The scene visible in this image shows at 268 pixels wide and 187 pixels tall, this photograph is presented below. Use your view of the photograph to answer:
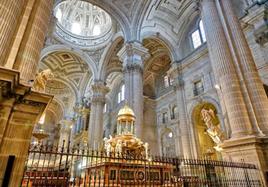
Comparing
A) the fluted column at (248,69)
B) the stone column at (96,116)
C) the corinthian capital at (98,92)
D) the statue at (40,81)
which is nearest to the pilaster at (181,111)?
the stone column at (96,116)

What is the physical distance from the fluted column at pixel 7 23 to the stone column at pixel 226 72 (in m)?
7.36

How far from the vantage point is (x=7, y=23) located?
4496mm

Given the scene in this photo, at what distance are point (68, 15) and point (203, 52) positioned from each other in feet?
52.2

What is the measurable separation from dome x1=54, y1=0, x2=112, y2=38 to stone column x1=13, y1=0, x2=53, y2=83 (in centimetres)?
1581

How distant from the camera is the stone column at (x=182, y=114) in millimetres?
14811

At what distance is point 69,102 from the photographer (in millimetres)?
28344

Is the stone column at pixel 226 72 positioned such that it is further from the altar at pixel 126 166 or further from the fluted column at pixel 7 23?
the fluted column at pixel 7 23

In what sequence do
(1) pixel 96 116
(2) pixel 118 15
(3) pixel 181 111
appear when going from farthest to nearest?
(1) pixel 96 116 → (3) pixel 181 111 → (2) pixel 118 15

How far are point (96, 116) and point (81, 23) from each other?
1209cm

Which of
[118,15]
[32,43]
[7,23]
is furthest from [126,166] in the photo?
[118,15]

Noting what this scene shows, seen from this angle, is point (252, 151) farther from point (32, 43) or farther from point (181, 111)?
point (181, 111)

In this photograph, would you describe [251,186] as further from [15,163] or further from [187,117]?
[187,117]

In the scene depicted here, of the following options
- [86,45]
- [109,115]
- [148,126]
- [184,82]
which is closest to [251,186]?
[184,82]

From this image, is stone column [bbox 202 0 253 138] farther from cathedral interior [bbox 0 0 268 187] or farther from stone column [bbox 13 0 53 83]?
stone column [bbox 13 0 53 83]
